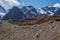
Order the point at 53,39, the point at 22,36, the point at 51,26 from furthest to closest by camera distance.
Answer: the point at 22,36, the point at 51,26, the point at 53,39

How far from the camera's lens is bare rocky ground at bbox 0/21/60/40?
32.7 m

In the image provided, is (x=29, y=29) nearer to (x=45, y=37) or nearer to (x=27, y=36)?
(x=27, y=36)

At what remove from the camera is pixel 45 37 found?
32.9 m

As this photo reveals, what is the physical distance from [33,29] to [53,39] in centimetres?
889

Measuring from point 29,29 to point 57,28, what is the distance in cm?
725

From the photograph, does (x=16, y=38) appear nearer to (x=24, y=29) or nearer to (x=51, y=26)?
(x=24, y=29)

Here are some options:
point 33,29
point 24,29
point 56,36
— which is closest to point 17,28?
point 24,29

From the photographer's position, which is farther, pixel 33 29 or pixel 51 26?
pixel 33 29

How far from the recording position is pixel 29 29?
3928cm

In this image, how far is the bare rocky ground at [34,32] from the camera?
32.7 metres

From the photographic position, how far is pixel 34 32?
3678cm

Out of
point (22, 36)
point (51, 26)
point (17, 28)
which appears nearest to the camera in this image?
point (51, 26)

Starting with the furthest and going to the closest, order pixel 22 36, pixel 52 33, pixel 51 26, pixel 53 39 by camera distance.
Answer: pixel 22 36
pixel 51 26
pixel 52 33
pixel 53 39

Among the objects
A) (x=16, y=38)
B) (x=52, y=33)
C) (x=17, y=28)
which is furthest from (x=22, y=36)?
(x=52, y=33)
